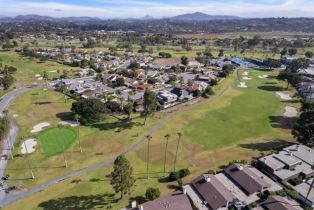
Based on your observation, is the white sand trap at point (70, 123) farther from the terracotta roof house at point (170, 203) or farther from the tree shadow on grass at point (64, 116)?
the terracotta roof house at point (170, 203)

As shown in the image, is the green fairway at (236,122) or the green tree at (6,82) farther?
the green tree at (6,82)

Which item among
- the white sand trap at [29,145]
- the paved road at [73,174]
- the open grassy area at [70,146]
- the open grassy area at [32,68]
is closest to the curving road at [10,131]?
the open grassy area at [70,146]

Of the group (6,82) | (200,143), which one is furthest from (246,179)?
(6,82)

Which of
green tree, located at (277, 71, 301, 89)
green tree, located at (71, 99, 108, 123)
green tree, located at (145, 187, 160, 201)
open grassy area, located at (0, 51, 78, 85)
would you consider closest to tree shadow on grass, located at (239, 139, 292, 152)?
green tree, located at (145, 187, 160, 201)

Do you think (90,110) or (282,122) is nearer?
(90,110)

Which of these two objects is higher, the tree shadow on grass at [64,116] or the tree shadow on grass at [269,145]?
the tree shadow on grass at [269,145]

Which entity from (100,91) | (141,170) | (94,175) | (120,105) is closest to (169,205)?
(141,170)

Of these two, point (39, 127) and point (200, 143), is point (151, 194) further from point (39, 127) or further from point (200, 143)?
point (39, 127)
